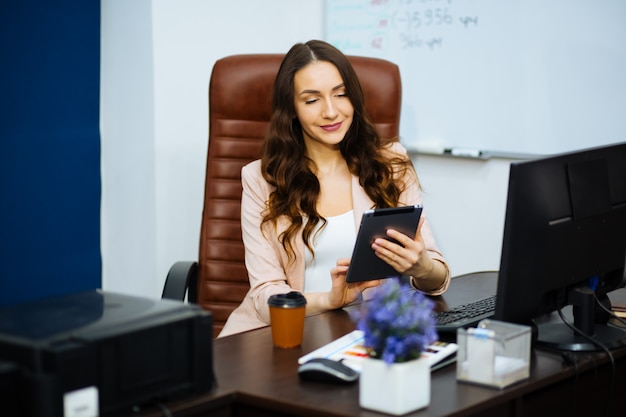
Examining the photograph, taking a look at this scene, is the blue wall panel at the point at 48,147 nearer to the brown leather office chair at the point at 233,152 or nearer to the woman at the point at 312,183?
the brown leather office chair at the point at 233,152

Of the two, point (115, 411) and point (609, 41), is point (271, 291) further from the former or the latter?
point (609, 41)

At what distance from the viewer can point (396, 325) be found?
1347 mm

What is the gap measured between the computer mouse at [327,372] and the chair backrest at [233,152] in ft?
3.54

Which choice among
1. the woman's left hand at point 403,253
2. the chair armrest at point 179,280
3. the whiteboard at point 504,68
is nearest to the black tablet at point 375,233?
the woman's left hand at point 403,253

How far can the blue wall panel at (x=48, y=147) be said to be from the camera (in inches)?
117

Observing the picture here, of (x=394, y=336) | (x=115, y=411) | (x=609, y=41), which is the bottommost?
(x=115, y=411)

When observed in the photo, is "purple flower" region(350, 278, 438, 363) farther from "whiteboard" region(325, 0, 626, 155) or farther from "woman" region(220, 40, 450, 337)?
"whiteboard" region(325, 0, 626, 155)

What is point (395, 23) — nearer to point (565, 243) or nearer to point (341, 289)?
point (341, 289)

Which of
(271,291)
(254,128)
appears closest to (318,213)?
(271,291)

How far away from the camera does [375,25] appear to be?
3.29 m

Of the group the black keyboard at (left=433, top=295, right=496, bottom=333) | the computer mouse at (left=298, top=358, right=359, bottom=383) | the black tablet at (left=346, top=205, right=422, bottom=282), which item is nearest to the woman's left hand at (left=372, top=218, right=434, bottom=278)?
the black tablet at (left=346, top=205, right=422, bottom=282)

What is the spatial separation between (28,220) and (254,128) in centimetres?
97

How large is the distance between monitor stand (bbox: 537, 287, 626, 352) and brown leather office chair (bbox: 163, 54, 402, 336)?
970 mm

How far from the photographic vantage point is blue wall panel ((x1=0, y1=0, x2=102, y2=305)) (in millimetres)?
2973
